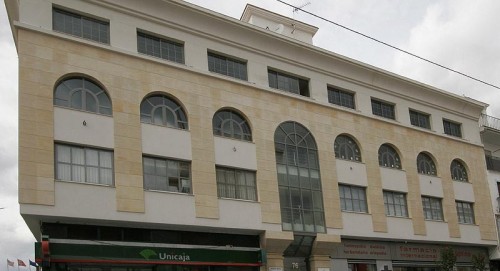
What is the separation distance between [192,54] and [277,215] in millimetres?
8121

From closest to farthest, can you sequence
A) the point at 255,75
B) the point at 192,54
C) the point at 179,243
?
1. the point at 179,243
2. the point at 192,54
3. the point at 255,75

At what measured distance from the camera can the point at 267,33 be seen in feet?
101

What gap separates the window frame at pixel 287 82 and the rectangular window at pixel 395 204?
7.29m

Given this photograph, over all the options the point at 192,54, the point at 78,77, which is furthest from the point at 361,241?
the point at 78,77

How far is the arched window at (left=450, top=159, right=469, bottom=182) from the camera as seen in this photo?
39906mm

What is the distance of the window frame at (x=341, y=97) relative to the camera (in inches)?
1346

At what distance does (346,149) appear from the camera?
33781mm

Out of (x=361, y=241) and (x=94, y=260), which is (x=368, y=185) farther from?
(x=94, y=260)

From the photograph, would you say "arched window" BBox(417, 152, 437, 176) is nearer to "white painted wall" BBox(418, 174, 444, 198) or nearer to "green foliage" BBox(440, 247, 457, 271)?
"white painted wall" BBox(418, 174, 444, 198)

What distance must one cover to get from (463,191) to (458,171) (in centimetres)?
143

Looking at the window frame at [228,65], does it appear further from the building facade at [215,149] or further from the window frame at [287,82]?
the window frame at [287,82]

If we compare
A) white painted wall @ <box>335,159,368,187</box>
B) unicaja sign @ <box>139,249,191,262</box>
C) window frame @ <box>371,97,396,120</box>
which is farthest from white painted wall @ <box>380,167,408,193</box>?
unicaja sign @ <box>139,249,191,262</box>

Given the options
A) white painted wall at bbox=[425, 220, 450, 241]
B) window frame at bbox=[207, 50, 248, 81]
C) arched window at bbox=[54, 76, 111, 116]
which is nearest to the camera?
arched window at bbox=[54, 76, 111, 116]

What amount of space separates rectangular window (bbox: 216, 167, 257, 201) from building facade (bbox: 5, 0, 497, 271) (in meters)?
0.06
